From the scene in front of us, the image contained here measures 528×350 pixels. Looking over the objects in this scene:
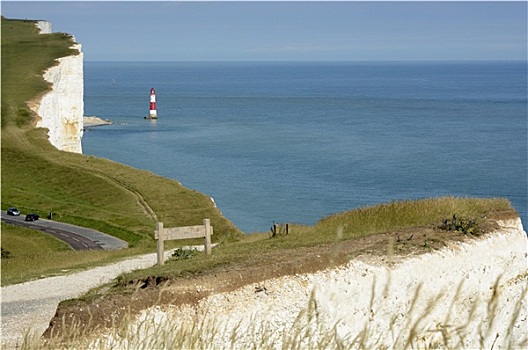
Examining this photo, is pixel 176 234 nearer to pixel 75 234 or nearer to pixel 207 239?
pixel 207 239

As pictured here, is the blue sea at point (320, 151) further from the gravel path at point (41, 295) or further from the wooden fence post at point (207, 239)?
the wooden fence post at point (207, 239)

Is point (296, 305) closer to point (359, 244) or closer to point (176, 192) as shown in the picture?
point (359, 244)

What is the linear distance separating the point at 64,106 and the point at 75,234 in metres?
27.6

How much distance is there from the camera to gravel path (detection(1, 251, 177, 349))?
14.0m

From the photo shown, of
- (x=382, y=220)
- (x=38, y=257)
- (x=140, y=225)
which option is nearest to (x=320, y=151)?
(x=140, y=225)

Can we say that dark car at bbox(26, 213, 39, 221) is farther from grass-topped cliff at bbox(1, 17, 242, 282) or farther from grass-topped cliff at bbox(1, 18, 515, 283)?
grass-topped cliff at bbox(1, 17, 242, 282)

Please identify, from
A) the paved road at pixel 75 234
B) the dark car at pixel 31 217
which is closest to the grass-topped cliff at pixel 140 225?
the paved road at pixel 75 234

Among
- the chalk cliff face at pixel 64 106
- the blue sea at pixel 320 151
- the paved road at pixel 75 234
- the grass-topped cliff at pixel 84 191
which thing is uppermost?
the chalk cliff face at pixel 64 106

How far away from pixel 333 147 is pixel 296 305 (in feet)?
250

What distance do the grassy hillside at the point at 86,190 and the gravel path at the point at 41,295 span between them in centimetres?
1228

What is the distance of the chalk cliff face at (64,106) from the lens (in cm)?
6150

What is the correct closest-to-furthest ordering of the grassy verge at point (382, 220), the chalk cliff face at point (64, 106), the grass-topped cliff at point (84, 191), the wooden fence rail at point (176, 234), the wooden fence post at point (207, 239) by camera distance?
the grassy verge at point (382, 220)
the wooden fence rail at point (176, 234)
the wooden fence post at point (207, 239)
the grass-topped cliff at point (84, 191)
the chalk cliff face at point (64, 106)

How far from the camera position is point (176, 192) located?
44.7 meters

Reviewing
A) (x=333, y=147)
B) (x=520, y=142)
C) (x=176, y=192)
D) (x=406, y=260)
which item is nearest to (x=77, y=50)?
(x=333, y=147)
